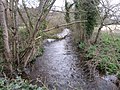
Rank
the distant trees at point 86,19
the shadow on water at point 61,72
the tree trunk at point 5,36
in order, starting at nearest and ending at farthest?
the tree trunk at point 5,36
the shadow on water at point 61,72
the distant trees at point 86,19

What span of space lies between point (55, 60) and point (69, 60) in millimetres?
758

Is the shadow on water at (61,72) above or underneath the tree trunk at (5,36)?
underneath

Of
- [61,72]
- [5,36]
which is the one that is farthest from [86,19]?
[5,36]

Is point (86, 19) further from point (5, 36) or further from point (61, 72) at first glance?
point (5, 36)

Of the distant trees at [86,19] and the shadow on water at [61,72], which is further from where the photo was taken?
the distant trees at [86,19]

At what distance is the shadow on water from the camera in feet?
26.2

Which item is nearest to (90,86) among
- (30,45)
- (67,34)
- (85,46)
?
(30,45)

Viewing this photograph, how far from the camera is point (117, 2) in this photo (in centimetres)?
1238

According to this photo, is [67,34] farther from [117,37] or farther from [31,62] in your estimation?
[31,62]

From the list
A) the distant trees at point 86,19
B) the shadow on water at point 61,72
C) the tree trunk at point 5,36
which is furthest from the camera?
the distant trees at point 86,19

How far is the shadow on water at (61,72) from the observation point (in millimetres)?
7977

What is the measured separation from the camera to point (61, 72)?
31.3 ft

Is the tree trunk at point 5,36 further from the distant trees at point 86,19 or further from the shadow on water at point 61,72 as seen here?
the distant trees at point 86,19

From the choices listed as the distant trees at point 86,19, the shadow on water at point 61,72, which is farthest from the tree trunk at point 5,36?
the distant trees at point 86,19
